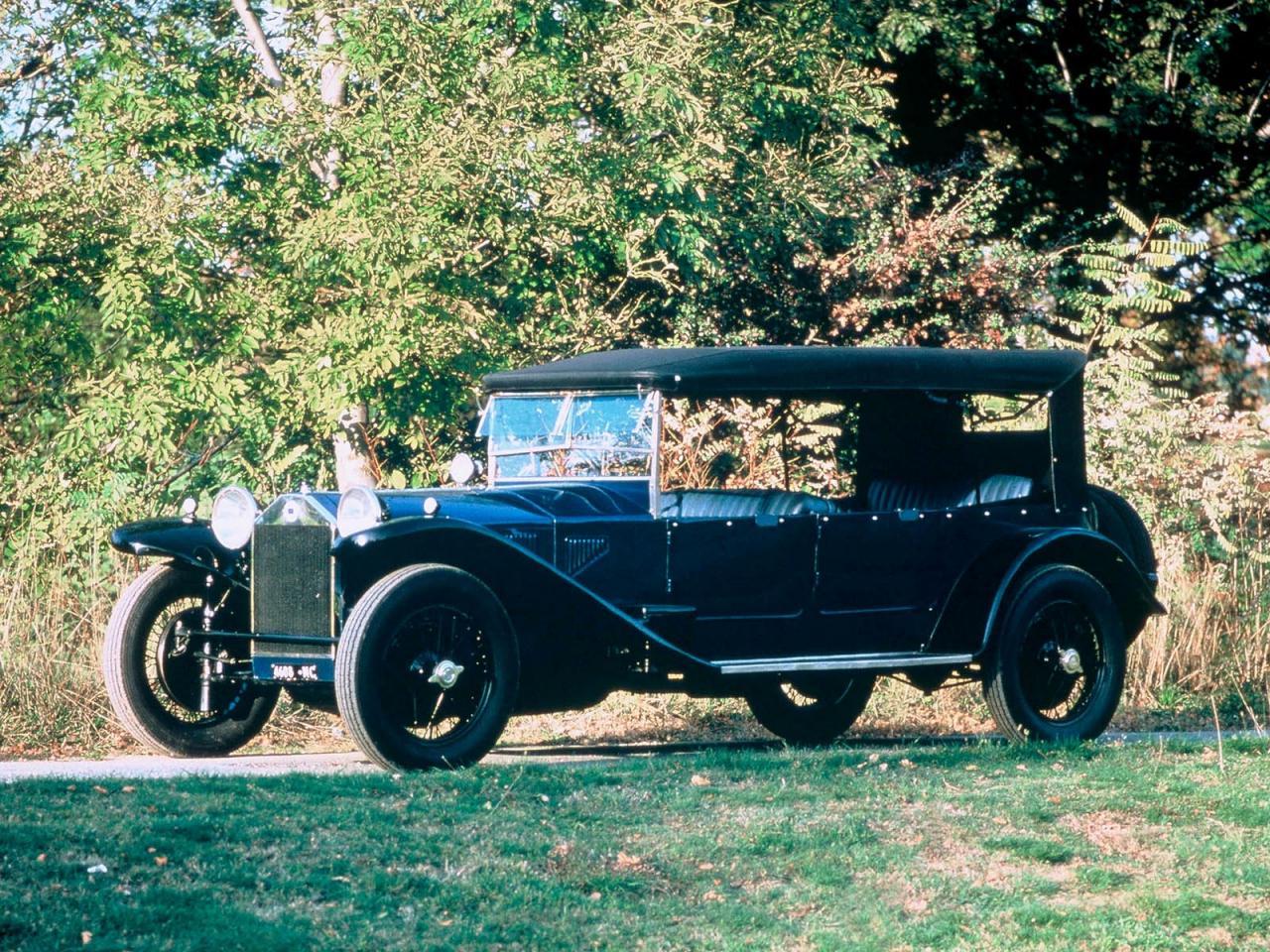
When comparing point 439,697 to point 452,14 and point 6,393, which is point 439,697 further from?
point 6,393

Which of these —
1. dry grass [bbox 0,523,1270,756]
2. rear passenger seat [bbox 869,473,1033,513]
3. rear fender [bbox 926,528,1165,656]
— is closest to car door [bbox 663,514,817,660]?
rear fender [bbox 926,528,1165,656]

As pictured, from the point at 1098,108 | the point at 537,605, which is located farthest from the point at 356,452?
the point at 1098,108

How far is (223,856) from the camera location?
652cm

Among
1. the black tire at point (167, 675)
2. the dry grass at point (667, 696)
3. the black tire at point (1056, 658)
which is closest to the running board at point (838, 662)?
the black tire at point (1056, 658)

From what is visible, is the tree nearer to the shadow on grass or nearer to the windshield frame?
the shadow on grass

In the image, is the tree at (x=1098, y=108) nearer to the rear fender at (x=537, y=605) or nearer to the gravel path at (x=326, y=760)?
the gravel path at (x=326, y=760)

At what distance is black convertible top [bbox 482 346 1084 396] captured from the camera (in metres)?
9.24

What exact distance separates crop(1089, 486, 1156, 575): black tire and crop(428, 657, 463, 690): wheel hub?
401cm

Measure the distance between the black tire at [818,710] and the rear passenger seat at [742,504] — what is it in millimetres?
1396

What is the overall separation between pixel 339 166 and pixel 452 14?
1259mm

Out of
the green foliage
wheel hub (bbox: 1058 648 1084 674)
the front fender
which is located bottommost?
wheel hub (bbox: 1058 648 1084 674)

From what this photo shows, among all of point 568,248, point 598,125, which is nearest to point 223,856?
point 568,248

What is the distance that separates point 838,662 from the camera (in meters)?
9.48

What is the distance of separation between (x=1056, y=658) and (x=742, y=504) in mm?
1907
